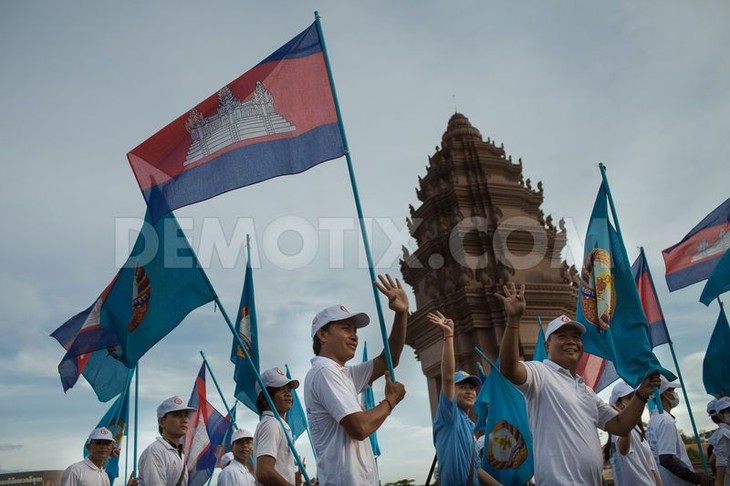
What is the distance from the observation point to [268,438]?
4406mm

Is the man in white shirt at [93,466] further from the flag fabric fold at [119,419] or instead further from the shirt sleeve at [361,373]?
the shirt sleeve at [361,373]

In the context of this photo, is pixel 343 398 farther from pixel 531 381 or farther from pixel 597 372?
pixel 597 372

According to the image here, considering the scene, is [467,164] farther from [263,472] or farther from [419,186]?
[263,472]

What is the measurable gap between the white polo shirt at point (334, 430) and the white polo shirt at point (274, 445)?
1.11 m

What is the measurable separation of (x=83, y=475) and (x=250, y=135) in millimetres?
3919

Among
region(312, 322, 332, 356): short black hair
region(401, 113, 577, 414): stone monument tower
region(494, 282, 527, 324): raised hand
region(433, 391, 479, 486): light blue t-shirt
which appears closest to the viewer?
region(494, 282, 527, 324): raised hand

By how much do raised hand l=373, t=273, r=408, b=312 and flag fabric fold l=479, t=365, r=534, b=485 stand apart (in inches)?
97.2

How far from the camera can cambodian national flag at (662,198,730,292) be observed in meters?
9.27

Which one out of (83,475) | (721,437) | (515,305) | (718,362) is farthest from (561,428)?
(718,362)

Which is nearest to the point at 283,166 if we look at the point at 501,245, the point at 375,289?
the point at 375,289

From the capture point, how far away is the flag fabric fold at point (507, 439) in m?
5.48

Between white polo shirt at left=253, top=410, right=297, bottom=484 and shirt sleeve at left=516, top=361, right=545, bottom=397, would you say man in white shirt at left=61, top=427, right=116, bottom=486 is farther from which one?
shirt sleeve at left=516, top=361, right=545, bottom=397

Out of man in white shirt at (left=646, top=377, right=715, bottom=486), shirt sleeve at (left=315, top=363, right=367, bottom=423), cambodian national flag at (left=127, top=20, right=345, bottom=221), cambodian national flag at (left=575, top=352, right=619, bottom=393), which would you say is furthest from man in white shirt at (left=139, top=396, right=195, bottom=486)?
cambodian national flag at (left=575, top=352, right=619, bottom=393)

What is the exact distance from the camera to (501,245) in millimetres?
23172
